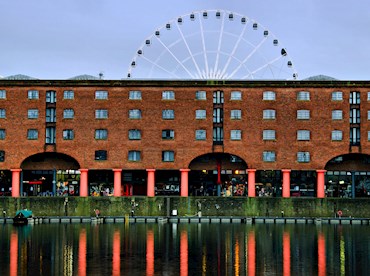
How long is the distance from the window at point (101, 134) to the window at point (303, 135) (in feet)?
84.7

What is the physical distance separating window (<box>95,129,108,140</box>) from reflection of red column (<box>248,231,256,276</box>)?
31421 mm

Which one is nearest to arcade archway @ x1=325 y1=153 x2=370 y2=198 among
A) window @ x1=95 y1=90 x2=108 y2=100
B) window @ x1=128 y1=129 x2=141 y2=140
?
window @ x1=128 y1=129 x2=141 y2=140

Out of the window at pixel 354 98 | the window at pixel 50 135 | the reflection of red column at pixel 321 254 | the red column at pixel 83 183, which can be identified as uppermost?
the window at pixel 354 98

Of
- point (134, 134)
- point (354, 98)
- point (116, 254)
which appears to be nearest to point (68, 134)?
point (134, 134)

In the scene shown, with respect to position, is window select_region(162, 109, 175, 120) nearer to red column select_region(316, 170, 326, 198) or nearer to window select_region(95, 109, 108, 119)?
window select_region(95, 109, 108, 119)

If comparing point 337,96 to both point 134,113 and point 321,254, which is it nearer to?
point 134,113

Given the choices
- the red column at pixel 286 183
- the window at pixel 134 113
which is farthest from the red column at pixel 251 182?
the window at pixel 134 113

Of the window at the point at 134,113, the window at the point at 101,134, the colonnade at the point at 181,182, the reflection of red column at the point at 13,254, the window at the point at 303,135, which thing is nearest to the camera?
the reflection of red column at the point at 13,254

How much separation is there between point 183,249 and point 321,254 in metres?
11.8

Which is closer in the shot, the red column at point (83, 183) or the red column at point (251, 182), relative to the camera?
the red column at point (251, 182)

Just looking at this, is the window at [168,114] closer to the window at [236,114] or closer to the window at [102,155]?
the window at [236,114]

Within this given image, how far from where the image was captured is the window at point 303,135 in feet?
379

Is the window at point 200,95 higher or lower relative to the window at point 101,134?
higher

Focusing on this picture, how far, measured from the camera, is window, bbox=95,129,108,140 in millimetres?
115750
